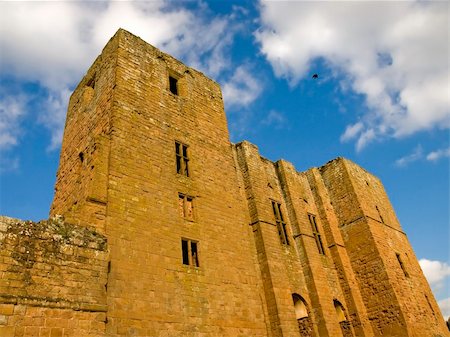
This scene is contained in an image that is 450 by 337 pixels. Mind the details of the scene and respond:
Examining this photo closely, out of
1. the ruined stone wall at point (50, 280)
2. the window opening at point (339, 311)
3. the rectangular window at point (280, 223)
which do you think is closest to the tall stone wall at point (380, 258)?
the window opening at point (339, 311)

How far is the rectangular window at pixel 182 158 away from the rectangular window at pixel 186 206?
3.33 feet

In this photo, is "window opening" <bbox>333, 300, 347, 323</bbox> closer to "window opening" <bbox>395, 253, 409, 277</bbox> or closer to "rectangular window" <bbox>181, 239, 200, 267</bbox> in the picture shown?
"window opening" <bbox>395, 253, 409, 277</bbox>

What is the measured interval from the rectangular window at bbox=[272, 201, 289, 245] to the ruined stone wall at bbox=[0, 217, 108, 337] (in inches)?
353

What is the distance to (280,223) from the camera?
16422 millimetres

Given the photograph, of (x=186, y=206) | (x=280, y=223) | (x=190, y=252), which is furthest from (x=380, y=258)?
(x=190, y=252)

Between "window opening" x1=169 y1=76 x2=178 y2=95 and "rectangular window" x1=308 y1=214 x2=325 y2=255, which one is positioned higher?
"window opening" x1=169 y1=76 x2=178 y2=95

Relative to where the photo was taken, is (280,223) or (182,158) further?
(280,223)

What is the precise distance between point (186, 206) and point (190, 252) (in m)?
1.59

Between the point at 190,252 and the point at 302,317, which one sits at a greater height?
the point at 190,252

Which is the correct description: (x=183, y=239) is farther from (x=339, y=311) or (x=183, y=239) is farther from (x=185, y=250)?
(x=339, y=311)

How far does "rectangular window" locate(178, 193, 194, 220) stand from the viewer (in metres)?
12.0

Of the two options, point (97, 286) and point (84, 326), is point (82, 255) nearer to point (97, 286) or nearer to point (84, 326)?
point (97, 286)

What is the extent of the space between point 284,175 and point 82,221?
1129cm

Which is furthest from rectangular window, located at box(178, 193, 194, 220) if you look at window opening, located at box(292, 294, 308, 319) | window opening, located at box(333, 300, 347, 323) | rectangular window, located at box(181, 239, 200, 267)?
window opening, located at box(333, 300, 347, 323)
